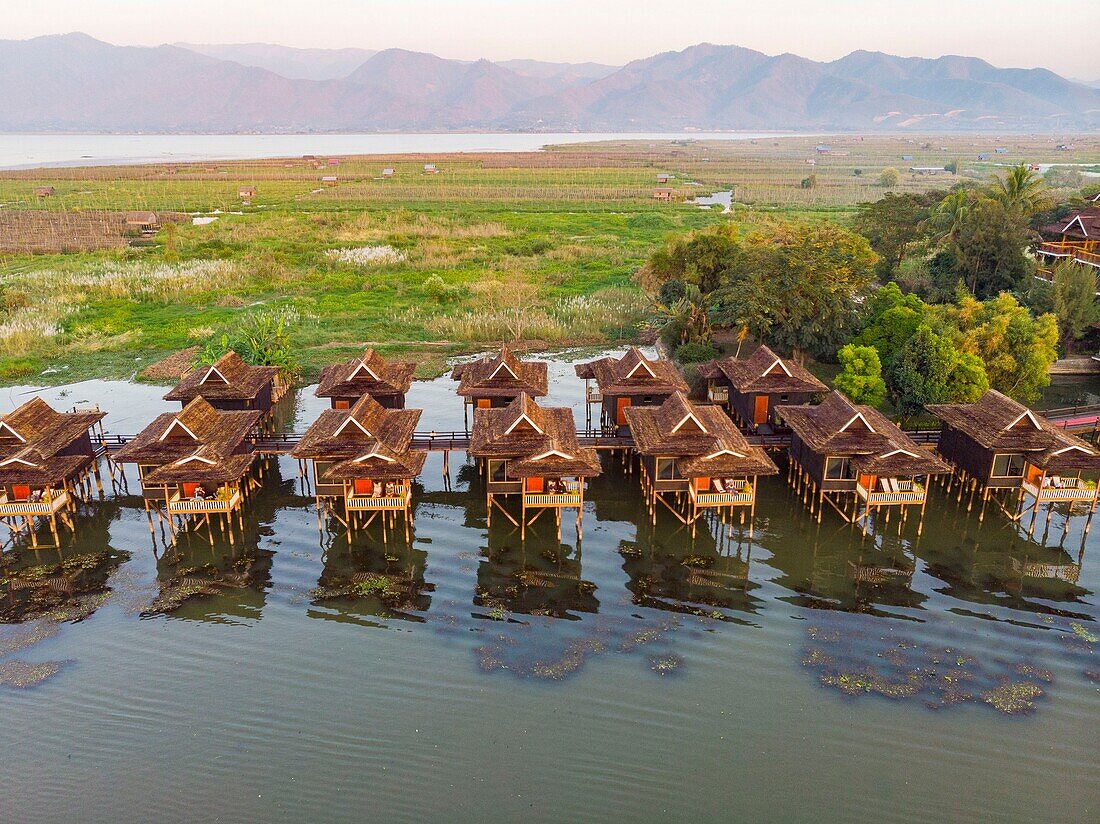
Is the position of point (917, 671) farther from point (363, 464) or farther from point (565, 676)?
point (363, 464)

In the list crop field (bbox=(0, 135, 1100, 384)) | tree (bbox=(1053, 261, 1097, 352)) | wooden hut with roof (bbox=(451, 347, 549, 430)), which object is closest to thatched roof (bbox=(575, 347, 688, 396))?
wooden hut with roof (bbox=(451, 347, 549, 430))

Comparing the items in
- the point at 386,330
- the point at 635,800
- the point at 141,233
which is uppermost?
the point at 141,233

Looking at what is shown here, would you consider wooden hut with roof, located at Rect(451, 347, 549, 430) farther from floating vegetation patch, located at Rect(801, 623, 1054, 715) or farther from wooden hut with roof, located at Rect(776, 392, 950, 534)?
floating vegetation patch, located at Rect(801, 623, 1054, 715)

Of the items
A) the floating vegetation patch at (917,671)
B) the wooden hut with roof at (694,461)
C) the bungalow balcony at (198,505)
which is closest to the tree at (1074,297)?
the wooden hut with roof at (694,461)

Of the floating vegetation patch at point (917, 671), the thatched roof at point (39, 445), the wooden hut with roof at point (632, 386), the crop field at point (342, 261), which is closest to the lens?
the floating vegetation patch at point (917, 671)

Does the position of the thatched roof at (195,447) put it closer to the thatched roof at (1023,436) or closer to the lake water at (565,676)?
the lake water at (565,676)

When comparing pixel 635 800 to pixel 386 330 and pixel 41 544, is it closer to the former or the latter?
pixel 41 544

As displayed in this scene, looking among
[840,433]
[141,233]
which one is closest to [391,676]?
[840,433]
